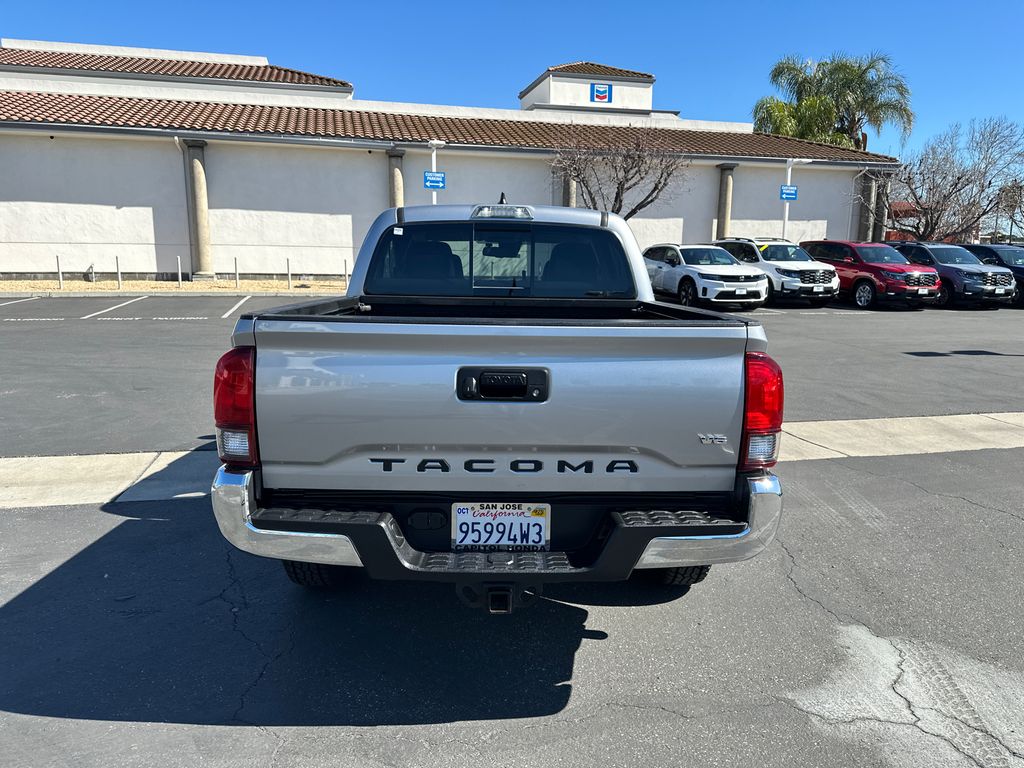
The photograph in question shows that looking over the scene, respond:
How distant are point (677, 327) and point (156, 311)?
52.7ft

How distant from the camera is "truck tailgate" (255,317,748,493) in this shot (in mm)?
2654

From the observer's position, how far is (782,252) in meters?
20.8

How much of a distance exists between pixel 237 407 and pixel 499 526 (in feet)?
3.55

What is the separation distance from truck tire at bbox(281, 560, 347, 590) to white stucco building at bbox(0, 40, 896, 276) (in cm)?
2062

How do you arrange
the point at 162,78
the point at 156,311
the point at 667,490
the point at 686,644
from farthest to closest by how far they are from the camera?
the point at 162,78
the point at 156,311
the point at 686,644
the point at 667,490

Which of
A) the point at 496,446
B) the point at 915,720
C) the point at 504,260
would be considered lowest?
the point at 915,720

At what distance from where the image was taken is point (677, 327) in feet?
8.79

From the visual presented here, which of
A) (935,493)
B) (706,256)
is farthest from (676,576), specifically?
(706,256)

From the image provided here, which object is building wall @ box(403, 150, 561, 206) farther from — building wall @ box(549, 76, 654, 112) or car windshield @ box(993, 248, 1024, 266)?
car windshield @ box(993, 248, 1024, 266)

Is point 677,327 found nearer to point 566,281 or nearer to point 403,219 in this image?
point 566,281

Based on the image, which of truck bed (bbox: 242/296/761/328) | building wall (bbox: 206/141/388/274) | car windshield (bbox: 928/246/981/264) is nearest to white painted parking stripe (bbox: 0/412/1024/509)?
truck bed (bbox: 242/296/761/328)

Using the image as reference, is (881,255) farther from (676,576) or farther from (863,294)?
(676,576)

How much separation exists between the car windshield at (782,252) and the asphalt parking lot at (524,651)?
1588 centimetres

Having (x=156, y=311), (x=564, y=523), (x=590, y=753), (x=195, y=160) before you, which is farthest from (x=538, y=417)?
(x=195, y=160)
